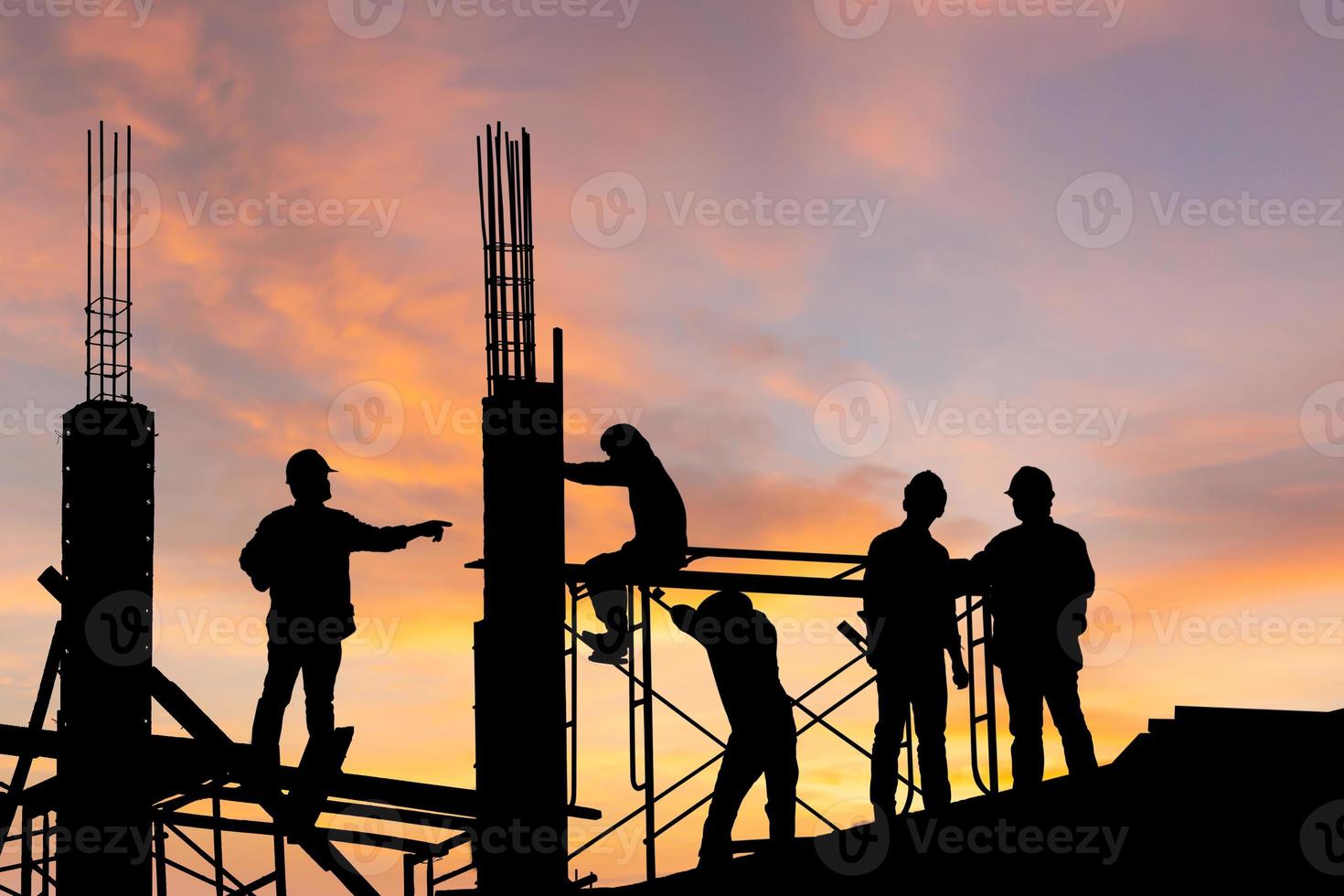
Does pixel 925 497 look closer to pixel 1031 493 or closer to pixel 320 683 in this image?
pixel 1031 493

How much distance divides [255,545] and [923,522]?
454 cm

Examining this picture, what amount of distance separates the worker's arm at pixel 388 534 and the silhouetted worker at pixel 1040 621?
3.86 metres

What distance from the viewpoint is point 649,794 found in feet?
31.8

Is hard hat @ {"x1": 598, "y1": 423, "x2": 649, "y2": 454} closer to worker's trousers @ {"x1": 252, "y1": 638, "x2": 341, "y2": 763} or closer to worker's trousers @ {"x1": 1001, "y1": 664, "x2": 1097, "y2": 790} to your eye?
worker's trousers @ {"x1": 252, "y1": 638, "x2": 341, "y2": 763}

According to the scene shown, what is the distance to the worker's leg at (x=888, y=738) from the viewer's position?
980cm

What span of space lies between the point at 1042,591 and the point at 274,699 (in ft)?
17.4

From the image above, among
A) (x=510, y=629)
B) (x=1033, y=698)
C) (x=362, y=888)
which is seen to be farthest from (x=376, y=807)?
(x=1033, y=698)

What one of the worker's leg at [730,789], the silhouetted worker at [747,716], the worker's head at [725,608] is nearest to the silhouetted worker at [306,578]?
the worker's head at [725,608]

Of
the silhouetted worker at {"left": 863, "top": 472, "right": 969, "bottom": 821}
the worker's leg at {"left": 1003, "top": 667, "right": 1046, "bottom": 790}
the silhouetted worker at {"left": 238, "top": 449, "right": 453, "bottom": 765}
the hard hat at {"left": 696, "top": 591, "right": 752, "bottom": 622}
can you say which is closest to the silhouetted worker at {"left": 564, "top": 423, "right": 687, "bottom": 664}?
the hard hat at {"left": 696, "top": 591, "right": 752, "bottom": 622}

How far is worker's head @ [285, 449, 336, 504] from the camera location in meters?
9.99

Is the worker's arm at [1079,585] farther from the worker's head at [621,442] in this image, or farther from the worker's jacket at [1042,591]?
the worker's head at [621,442]

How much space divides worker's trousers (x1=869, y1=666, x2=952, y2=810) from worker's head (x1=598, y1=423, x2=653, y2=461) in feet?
8.68

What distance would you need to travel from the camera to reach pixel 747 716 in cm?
955

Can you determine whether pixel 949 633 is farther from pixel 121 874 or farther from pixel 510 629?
pixel 121 874
